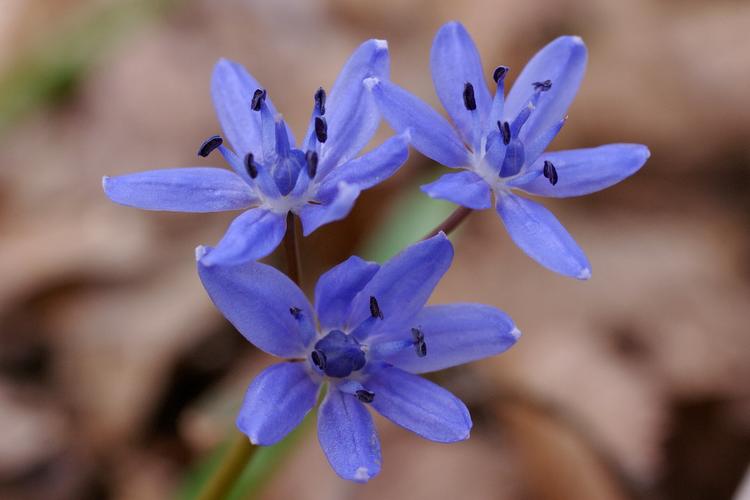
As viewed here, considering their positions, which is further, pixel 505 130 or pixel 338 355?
pixel 505 130

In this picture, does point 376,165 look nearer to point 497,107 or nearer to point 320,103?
point 320,103

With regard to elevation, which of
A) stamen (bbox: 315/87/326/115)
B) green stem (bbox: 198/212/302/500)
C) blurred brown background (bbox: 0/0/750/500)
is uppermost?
stamen (bbox: 315/87/326/115)

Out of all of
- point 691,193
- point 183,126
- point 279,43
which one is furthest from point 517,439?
point 279,43

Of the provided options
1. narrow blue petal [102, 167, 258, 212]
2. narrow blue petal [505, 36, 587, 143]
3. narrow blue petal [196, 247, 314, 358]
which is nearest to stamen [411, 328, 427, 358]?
narrow blue petal [196, 247, 314, 358]

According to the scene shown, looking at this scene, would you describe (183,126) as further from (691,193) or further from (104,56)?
(691,193)

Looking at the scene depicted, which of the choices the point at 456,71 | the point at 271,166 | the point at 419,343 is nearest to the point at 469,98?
the point at 456,71

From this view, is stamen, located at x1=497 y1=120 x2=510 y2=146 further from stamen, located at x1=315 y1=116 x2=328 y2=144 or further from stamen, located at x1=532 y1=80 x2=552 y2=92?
stamen, located at x1=315 y1=116 x2=328 y2=144

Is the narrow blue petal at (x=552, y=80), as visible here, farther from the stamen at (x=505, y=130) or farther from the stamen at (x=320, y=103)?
the stamen at (x=320, y=103)

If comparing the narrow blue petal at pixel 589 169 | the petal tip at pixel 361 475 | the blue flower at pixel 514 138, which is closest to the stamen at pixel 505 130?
the blue flower at pixel 514 138
